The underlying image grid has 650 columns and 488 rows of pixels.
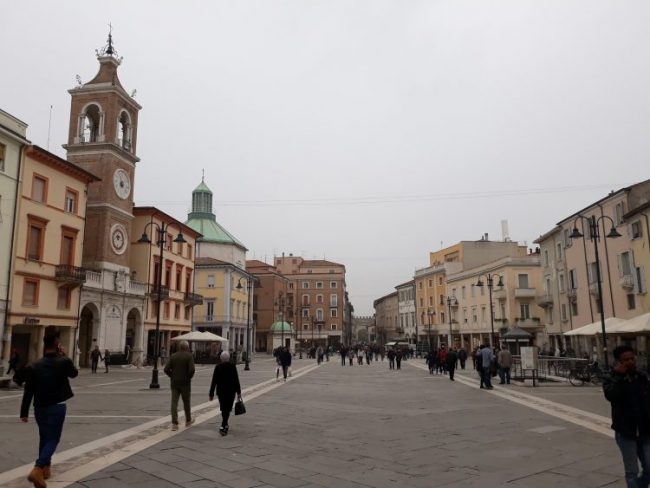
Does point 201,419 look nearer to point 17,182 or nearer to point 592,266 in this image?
point 17,182

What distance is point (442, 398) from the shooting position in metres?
17.1

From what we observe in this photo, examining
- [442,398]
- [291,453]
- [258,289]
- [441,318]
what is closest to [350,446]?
[291,453]

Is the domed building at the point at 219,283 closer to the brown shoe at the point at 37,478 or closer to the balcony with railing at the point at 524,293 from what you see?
the balcony with railing at the point at 524,293

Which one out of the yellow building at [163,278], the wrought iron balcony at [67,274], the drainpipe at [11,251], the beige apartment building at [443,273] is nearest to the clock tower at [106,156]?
the yellow building at [163,278]

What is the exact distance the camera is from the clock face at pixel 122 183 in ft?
124

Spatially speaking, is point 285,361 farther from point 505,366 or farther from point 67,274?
point 67,274

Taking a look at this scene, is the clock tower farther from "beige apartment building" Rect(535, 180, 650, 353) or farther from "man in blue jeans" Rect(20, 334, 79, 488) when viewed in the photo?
"man in blue jeans" Rect(20, 334, 79, 488)

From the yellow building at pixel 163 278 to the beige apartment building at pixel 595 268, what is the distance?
95.7ft

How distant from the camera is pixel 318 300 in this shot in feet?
338

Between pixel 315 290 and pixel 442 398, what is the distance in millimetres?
86377

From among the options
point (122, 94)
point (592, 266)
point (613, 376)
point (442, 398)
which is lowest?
point (442, 398)

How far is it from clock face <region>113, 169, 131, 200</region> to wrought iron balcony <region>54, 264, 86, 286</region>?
30.1 feet

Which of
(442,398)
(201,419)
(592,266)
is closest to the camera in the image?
(201,419)

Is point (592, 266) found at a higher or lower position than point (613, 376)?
higher
